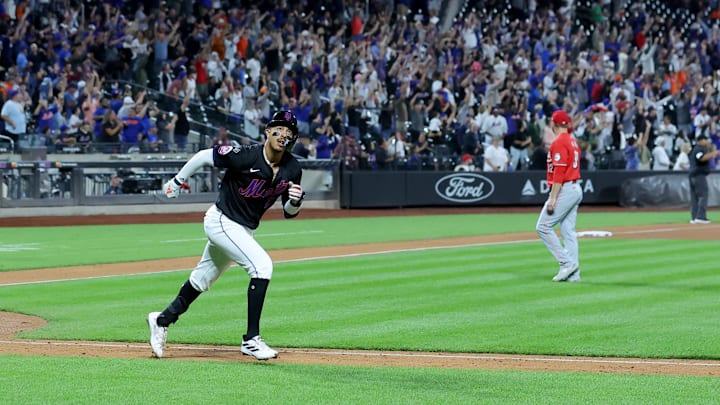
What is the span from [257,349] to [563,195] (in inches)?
275

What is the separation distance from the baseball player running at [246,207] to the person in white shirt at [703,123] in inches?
1127

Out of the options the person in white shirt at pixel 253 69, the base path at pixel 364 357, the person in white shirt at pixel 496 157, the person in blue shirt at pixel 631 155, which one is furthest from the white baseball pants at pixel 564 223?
the person in blue shirt at pixel 631 155

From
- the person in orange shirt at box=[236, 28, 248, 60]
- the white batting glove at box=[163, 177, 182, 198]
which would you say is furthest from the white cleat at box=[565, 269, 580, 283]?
the person in orange shirt at box=[236, 28, 248, 60]

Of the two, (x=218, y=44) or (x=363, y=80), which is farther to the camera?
(x=363, y=80)

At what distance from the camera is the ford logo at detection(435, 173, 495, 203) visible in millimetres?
32500

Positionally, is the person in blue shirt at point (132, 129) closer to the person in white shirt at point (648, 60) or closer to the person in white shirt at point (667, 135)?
the person in white shirt at point (667, 135)

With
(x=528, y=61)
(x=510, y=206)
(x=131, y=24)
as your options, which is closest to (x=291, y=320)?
(x=131, y=24)

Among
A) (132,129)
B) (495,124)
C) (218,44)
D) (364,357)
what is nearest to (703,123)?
(495,124)

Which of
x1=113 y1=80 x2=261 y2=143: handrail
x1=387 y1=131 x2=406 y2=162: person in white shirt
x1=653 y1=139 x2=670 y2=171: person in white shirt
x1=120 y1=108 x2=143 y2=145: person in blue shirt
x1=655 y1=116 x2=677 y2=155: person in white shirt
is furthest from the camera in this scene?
x1=655 y1=116 x2=677 y2=155: person in white shirt

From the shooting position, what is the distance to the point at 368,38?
3431 centimetres

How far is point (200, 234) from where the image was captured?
23156mm

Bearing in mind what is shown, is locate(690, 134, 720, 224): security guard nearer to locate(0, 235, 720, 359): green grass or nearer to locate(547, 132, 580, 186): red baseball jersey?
locate(0, 235, 720, 359): green grass

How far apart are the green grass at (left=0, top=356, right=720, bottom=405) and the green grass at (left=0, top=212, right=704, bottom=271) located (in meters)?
8.76

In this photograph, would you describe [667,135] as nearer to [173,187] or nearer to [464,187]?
[464,187]
